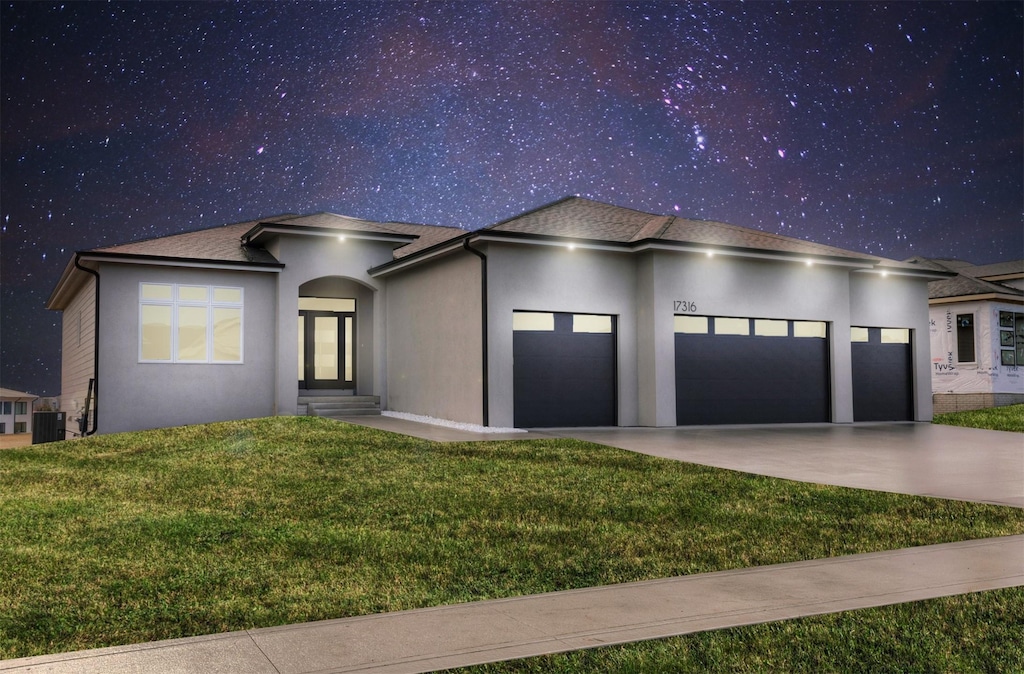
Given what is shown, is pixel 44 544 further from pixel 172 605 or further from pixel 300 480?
pixel 300 480

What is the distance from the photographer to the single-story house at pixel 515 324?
18438 mm

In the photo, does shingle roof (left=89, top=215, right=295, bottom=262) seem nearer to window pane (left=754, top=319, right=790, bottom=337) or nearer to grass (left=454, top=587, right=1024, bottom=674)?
window pane (left=754, top=319, right=790, bottom=337)

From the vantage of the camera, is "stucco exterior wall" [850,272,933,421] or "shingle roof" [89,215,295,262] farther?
"stucco exterior wall" [850,272,933,421]

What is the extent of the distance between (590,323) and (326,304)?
8.41 m

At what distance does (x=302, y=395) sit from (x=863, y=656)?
65.7 feet

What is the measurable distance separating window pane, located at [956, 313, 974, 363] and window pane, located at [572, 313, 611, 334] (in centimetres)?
1690

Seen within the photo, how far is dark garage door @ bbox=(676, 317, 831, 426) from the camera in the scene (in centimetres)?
1966

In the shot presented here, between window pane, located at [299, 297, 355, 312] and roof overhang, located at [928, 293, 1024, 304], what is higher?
roof overhang, located at [928, 293, 1024, 304]

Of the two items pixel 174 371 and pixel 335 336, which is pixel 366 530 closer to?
pixel 174 371

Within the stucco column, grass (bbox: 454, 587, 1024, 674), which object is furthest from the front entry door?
grass (bbox: 454, 587, 1024, 674)

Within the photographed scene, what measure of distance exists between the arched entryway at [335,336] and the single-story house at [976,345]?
19.5 meters

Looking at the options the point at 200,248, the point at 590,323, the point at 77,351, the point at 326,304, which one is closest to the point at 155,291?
the point at 200,248

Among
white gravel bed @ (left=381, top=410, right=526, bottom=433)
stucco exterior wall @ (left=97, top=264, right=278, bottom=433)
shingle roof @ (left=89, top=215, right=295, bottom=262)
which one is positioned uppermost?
shingle roof @ (left=89, top=215, right=295, bottom=262)

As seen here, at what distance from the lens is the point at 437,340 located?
19859 millimetres
